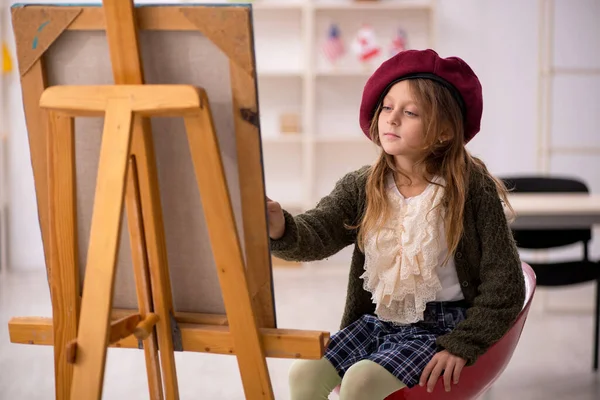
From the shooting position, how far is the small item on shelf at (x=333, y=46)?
5102mm

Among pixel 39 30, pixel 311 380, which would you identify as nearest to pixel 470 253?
pixel 311 380

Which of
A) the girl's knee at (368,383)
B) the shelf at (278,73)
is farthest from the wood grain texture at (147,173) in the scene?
the shelf at (278,73)

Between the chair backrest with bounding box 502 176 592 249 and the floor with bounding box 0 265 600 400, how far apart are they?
453 millimetres

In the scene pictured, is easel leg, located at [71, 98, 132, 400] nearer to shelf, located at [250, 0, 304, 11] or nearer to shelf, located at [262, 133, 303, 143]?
shelf, located at [262, 133, 303, 143]

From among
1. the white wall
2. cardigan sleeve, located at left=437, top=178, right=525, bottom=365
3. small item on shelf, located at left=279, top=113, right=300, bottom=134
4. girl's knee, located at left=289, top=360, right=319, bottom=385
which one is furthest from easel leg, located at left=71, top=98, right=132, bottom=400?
the white wall

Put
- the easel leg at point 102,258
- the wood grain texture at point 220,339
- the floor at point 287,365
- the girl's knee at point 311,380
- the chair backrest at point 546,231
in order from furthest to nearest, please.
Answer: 1. the chair backrest at point 546,231
2. the floor at point 287,365
3. the girl's knee at point 311,380
4. the wood grain texture at point 220,339
5. the easel leg at point 102,258

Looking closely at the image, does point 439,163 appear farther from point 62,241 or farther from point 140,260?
point 62,241

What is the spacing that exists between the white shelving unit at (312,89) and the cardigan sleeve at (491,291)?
3.50m

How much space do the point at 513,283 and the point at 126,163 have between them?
845mm

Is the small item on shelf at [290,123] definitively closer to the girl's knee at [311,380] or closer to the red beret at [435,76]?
the red beret at [435,76]

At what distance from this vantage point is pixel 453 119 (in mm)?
1586

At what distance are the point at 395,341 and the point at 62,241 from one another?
2.38 ft

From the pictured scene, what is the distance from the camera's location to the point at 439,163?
1673 millimetres

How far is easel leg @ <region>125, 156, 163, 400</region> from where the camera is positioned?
134 centimetres
